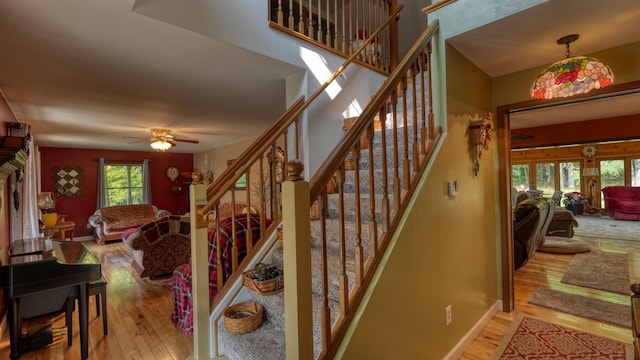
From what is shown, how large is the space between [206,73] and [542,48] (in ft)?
9.19

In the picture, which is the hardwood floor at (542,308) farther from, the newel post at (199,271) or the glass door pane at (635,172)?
the glass door pane at (635,172)

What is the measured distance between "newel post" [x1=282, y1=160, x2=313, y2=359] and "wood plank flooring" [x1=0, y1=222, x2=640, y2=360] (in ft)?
5.36

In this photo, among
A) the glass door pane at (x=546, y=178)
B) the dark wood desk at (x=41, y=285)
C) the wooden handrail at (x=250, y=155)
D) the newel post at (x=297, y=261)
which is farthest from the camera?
the glass door pane at (x=546, y=178)

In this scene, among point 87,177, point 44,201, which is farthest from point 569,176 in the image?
point 87,177

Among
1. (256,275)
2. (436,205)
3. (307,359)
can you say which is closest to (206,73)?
(256,275)

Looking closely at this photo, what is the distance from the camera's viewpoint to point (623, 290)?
3.24m

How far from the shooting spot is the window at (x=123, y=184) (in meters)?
7.91

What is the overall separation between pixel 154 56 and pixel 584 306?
4613 millimetres

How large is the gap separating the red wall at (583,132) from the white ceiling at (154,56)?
348 cm

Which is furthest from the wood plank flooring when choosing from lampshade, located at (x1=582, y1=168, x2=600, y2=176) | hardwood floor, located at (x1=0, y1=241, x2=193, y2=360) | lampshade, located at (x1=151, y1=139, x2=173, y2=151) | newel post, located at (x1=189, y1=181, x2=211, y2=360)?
lampshade, located at (x1=582, y1=168, x2=600, y2=176)

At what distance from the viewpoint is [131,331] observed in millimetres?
2646

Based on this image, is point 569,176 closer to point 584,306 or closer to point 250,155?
point 584,306

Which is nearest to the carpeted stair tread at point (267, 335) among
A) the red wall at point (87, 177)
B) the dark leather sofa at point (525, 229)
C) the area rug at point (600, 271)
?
the dark leather sofa at point (525, 229)

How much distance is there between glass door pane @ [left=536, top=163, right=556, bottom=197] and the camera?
33.7 ft
